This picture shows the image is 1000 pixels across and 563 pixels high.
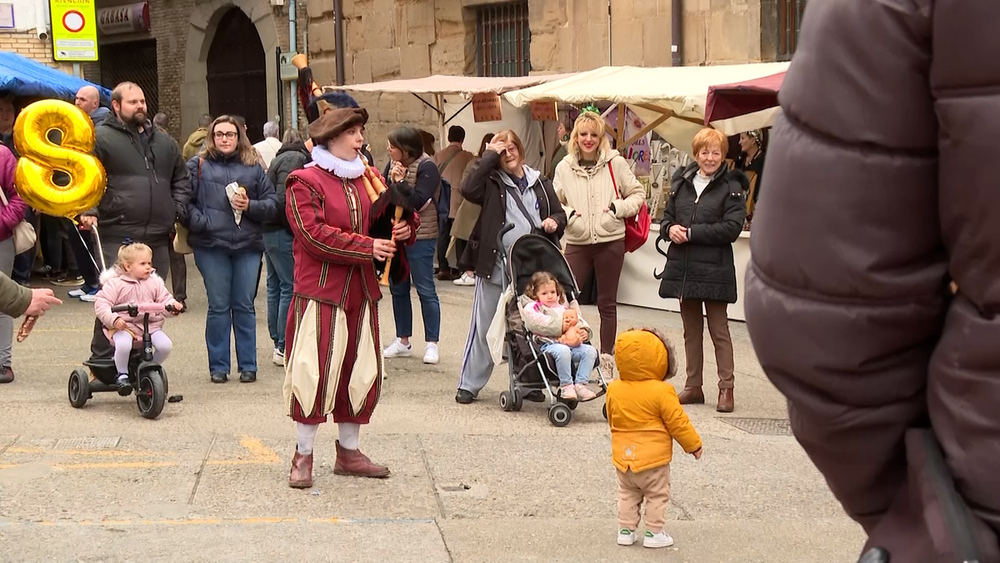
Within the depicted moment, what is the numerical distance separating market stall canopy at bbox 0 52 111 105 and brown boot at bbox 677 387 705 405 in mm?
7763

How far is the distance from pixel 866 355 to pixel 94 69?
103 feet

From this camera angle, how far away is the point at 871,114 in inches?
67.9

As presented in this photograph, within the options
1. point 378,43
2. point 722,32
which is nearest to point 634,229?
point 722,32

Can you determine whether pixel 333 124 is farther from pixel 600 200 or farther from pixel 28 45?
pixel 28 45

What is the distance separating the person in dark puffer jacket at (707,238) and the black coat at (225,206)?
2852mm

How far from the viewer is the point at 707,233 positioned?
8523 mm

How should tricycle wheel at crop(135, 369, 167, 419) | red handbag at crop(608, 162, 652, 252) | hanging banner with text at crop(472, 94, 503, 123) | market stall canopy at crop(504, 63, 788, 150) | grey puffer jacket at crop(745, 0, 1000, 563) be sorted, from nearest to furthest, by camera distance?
grey puffer jacket at crop(745, 0, 1000, 563) < tricycle wheel at crop(135, 369, 167, 419) < red handbag at crop(608, 162, 652, 252) < market stall canopy at crop(504, 63, 788, 150) < hanging banner with text at crop(472, 94, 503, 123)

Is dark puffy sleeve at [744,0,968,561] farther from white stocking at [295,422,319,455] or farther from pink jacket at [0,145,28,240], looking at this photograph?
pink jacket at [0,145,28,240]

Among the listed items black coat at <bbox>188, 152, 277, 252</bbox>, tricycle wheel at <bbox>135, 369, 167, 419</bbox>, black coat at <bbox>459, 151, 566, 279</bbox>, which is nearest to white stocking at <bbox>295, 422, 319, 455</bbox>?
A: tricycle wheel at <bbox>135, 369, 167, 419</bbox>

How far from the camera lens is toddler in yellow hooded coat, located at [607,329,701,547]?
5401 mm

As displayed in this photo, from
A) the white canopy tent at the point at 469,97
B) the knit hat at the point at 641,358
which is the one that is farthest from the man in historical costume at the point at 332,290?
the white canopy tent at the point at 469,97

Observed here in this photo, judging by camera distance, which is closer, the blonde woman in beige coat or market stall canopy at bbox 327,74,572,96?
the blonde woman in beige coat

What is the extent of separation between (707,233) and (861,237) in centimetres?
681

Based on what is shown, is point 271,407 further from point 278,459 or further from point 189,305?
point 189,305
